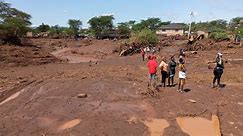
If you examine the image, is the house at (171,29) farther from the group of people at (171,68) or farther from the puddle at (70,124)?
the puddle at (70,124)

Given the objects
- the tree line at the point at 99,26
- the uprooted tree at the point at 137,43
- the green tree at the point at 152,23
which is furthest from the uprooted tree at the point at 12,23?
the green tree at the point at 152,23

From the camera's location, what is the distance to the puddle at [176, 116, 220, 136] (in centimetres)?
1159

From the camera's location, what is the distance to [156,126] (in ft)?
39.0

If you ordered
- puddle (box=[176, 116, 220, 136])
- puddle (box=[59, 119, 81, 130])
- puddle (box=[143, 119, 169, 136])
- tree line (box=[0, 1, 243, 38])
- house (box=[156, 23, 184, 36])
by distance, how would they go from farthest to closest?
house (box=[156, 23, 184, 36]) → tree line (box=[0, 1, 243, 38]) → puddle (box=[59, 119, 81, 130]) → puddle (box=[176, 116, 220, 136]) → puddle (box=[143, 119, 169, 136])

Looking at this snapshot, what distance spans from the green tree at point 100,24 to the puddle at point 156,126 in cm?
8098

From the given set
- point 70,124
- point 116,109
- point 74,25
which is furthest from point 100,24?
point 70,124

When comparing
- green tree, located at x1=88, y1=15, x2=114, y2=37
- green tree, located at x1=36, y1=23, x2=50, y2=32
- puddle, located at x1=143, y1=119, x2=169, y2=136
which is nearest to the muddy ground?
puddle, located at x1=143, y1=119, x2=169, y2=136

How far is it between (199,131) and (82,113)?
4.13 metres

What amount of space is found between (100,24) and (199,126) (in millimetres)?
81882

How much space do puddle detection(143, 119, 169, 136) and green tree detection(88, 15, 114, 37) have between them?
8098cm

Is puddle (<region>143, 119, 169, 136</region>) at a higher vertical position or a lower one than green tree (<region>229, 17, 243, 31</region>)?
lower

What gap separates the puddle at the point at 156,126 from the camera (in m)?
11.3

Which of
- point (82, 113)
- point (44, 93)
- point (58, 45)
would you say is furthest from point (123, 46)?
point (82, 113)

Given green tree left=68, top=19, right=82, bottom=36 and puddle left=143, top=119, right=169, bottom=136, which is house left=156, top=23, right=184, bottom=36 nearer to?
green tree left=68, top=19, right=82, bottom=36
